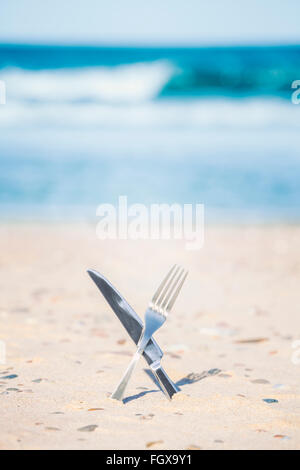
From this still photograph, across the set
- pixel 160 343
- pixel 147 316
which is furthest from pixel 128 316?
pixel 160 343

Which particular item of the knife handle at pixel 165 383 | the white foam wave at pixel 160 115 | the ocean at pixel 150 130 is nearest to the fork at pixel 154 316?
the knife handle at pixel 165 383

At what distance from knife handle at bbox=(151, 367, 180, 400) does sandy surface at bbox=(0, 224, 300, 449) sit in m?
0.04

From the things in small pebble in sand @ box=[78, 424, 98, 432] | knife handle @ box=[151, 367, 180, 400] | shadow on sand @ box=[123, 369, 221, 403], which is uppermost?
knife handle @ box=[151, 367, 180, 400]

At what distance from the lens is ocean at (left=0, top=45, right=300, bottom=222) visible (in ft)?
29.0

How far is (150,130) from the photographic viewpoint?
16453mm

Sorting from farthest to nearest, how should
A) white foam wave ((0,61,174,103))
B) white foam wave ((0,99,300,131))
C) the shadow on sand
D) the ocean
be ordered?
1. white foam wave ((0,61,174,103))
2. white foam wave ((0,99,300,131))
3. the ocean
4. the shadow on sand

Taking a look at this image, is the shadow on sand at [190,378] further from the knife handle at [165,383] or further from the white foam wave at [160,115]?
the white foam wave at [160,115]

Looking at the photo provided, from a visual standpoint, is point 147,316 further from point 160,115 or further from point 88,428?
point 160,115

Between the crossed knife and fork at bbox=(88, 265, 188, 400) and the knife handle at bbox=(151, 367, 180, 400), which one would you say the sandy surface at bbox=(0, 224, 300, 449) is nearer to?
the knife handle at bbox=(151, 367, 180, 400)

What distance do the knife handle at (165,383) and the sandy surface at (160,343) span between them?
0.04 m

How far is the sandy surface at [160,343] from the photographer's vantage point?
2018 millimetres

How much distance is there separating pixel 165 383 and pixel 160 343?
0.98 metres

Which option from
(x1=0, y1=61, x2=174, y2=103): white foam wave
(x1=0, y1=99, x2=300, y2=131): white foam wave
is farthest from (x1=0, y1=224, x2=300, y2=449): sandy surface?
(x1=0, y1=61, x2=174, y2=103): white foam wave

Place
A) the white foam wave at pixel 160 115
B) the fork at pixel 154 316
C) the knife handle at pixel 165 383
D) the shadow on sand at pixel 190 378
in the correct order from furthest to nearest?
the white foam wave at pixel 160 115
the shadow on sand at pixel 190 378
the knife handle at pixel 165 383
the fork at pixel 154 316
